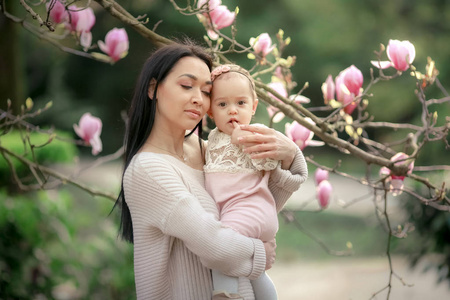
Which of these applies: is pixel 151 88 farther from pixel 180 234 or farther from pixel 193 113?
pixel 180 234

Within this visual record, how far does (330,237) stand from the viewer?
281 inches

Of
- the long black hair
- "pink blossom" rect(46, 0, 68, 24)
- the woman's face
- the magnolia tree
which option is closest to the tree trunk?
the magnolia tree

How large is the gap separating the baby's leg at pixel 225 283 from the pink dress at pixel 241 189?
0.46 feet

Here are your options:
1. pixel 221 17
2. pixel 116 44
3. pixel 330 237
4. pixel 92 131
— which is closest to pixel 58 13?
pixel 116 44

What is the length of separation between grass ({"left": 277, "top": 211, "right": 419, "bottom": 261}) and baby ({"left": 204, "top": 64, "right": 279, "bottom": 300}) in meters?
4.01

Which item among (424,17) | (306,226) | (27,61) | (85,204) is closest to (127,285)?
(306,226)

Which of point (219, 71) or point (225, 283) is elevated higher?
point (219, 71)

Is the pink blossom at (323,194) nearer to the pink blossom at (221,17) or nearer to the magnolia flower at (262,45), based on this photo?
the magnolia flower at (262,45)

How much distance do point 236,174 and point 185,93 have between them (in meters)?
0.30

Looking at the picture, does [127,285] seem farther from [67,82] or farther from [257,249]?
[67,82]

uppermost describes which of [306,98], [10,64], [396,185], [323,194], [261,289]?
[306,98]

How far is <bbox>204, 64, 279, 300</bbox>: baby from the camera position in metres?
1.72

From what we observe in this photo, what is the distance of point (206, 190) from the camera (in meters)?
1.85

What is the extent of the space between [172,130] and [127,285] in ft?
5.91
